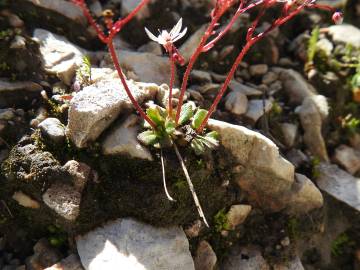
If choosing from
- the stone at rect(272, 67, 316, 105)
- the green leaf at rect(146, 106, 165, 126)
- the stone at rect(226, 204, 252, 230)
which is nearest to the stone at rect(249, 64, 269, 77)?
the stone at rect(272, 67, 316, 105)

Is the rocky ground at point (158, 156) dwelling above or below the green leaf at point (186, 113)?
below

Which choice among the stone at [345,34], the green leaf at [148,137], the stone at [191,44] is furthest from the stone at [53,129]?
the stone at [345,34]

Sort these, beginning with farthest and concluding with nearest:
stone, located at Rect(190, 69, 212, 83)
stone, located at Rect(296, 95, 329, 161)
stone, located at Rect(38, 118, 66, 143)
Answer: stone, located at Rect(296, 95, 329, 161), stone, located at Rect(190, 69, 212, 83), stone, located at Rect(38, 118, 66, 143)

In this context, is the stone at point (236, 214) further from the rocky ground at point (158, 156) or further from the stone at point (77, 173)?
the stone at point (77, 173)

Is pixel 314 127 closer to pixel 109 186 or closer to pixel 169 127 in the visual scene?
pixel 169 127

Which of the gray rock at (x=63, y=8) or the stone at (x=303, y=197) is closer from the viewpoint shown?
the stone at (x=303, y=197)

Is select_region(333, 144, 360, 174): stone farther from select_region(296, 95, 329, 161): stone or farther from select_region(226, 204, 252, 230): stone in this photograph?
select_region(226, 204, 252, 230): stone

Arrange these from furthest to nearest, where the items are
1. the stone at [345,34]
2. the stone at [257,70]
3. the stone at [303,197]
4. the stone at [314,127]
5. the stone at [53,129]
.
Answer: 1. the stone at [345,34]
2. the stone at [257,70]
3. the stone at [314,127]
4. the stone at [303,197]
5. the stone at [53,129]
